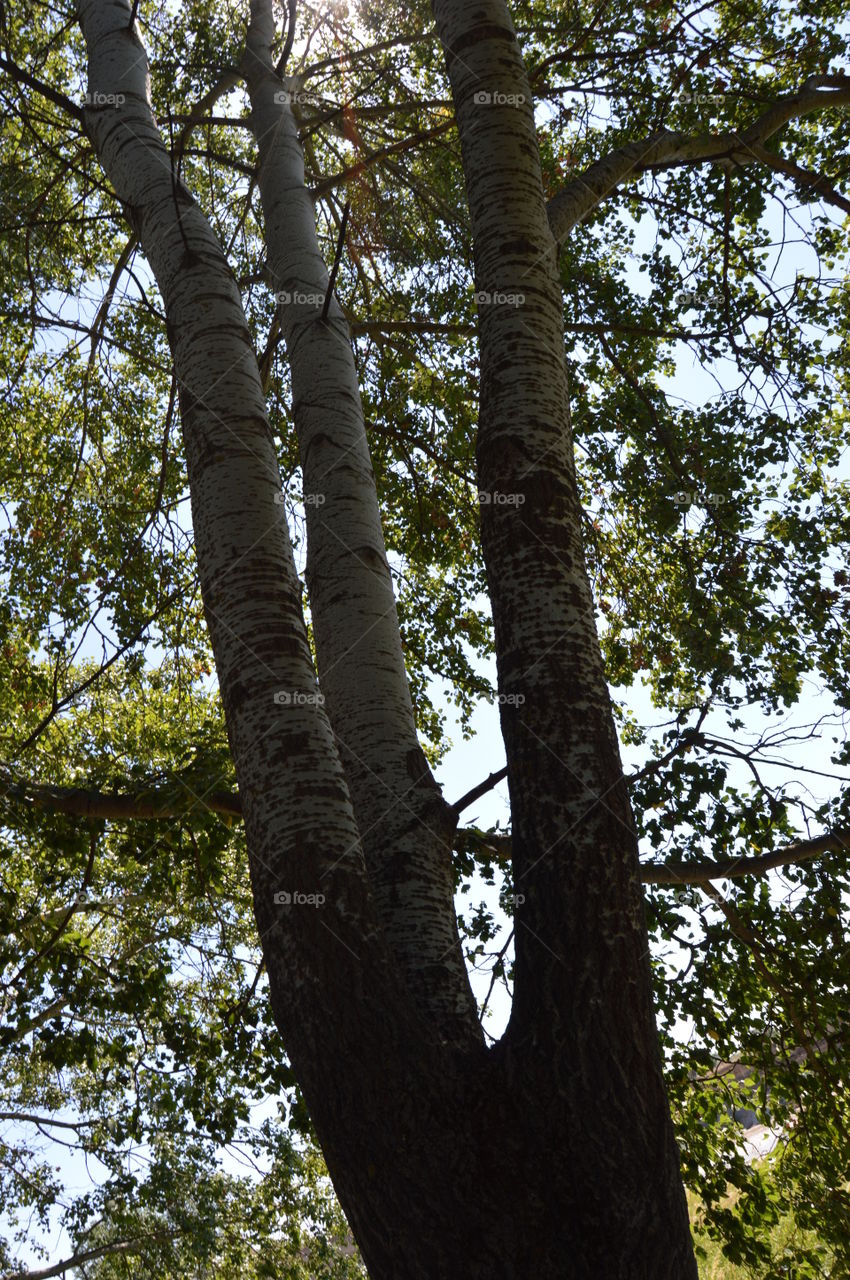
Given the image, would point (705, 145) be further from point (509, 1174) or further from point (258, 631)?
point (509, 1174)

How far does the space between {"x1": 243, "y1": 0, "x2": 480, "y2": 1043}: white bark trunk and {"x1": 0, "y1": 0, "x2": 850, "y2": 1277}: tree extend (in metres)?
0.01

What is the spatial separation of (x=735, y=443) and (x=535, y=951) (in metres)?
4.39

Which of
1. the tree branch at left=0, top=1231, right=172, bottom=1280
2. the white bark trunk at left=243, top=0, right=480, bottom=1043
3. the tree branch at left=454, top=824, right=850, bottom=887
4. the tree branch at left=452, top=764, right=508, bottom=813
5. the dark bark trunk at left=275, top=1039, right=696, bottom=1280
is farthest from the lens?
the tree branch at left=0, top=1231, right=172, bottom=1280

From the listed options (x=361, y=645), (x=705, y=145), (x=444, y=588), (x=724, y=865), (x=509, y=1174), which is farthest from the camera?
(x=444, y=588)

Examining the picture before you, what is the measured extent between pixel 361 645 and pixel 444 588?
500cm

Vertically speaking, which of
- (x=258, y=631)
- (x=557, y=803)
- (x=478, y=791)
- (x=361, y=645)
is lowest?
(x=557, y=803)

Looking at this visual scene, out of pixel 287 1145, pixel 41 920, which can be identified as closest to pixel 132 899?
pixel 287 1145

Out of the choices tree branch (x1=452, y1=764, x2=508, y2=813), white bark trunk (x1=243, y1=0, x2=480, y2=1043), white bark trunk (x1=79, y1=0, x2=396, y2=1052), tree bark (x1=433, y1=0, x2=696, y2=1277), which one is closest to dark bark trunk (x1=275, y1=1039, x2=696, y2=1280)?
tree bark (x1=433, y1=0, x2=696, y2=1277)

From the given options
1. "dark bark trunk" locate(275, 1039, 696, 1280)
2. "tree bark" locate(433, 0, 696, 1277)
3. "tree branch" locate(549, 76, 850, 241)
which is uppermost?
"tree branch" locate(549, 76, 850, 241)

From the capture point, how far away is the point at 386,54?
23.0ft

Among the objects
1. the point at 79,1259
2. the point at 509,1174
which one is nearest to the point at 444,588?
the point at 509,1174

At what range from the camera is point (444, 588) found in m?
7.92

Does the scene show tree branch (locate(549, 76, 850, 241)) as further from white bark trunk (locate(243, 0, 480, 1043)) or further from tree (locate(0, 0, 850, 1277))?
white bark trunk (locate(243, 0, 480, 1043))

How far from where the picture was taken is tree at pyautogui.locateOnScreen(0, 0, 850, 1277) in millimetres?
1746
